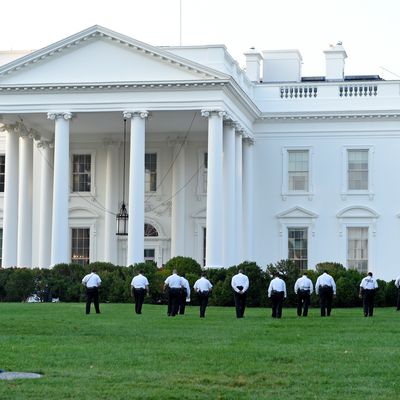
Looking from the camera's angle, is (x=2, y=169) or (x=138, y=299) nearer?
(x=138, y=299)

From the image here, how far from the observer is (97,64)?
47.3 metres

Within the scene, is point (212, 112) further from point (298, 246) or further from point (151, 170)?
point (298, 246)

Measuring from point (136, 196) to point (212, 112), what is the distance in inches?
186

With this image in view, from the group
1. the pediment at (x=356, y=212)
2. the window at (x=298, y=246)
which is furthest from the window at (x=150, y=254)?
the pediment at (x=356, y=212)

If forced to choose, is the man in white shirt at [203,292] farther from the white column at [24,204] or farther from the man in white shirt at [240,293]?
the white column at [24,204]

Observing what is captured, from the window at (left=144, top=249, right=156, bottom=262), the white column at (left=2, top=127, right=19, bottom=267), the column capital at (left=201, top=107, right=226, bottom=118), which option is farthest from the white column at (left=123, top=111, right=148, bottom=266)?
the window at (left=144, top=249, right=156, bottom=262)

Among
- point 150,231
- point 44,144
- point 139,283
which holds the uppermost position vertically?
point 44,144

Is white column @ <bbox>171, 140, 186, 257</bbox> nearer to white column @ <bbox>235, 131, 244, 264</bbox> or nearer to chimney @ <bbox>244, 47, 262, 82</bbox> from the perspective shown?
white column @ <bbox>235, 131, 244, 264</bbox>

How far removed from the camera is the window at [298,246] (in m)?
53.8

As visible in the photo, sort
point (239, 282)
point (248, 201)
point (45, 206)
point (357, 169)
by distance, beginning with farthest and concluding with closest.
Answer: point (357, 169) < point (45, 206) < point (248, 201) < point (239, 282)

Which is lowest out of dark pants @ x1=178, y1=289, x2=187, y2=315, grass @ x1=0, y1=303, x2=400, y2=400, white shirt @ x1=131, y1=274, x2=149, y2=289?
grass @ x1=0, y1=303, x2=400, y2=400

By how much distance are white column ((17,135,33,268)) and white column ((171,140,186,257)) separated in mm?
6903

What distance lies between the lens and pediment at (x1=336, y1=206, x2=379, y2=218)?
2094 inches

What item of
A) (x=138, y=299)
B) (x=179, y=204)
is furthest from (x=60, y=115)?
(x=138, y=299)
